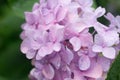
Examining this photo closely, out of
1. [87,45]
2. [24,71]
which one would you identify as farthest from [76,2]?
[24,71]

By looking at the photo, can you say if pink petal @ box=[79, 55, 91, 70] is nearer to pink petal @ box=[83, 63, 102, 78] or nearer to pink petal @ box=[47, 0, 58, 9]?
pink petal @ box=[83, 63, 102, 78]

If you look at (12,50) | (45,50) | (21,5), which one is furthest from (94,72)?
(12,50)

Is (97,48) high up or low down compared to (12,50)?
up

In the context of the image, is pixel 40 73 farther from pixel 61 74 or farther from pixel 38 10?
pixel 38 10

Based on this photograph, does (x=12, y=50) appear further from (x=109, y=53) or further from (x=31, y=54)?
(x=109, y=53)

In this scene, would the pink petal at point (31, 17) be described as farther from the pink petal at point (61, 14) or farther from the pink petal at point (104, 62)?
the pink petal at point (104, 62)

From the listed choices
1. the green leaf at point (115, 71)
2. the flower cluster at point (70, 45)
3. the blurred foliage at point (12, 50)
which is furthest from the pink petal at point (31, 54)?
the blurred foliage at point (12, 50)
